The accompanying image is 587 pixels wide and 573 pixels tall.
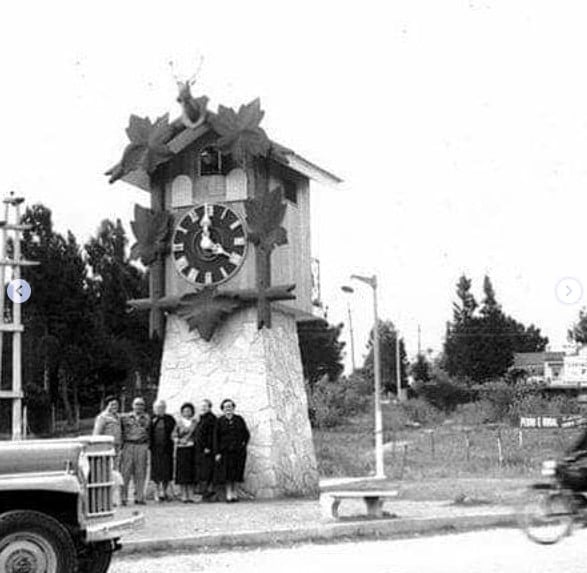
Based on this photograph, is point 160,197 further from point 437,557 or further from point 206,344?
point 437,557

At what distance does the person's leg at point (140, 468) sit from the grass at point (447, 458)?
15.5ft

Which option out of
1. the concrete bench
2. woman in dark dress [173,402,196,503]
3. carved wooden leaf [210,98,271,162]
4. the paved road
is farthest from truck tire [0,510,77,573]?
carved wooden leaf [210,98,271,162]

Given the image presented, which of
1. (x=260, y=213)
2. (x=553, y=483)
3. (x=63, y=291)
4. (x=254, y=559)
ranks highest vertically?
(x=63, y=291)

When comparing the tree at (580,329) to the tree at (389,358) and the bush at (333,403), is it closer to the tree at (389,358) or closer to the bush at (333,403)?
the tree at (389,358)

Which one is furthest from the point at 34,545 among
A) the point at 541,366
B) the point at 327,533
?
the point at 541,366

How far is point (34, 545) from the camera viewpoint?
31.7ft

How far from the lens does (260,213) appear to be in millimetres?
21094

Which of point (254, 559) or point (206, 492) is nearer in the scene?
point (254, 559)

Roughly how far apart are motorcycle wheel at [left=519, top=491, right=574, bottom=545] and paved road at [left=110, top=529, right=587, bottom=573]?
0.76 feet

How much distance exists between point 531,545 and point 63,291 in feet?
170

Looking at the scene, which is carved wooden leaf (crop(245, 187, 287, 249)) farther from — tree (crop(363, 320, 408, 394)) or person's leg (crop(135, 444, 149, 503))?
tree (crop(363, 320, 408, 394))

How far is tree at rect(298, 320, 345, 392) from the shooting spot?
9200 centimetres

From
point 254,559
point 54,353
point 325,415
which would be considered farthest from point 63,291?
point 254,559

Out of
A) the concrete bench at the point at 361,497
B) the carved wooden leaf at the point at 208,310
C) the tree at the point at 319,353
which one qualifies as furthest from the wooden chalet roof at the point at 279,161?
the tree at the point at 319,353
